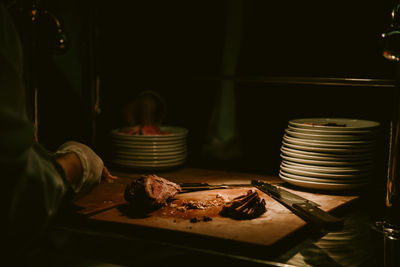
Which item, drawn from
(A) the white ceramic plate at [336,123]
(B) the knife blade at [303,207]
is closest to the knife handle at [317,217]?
(B) the knife blade at [303,207]

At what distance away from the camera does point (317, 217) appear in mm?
1390

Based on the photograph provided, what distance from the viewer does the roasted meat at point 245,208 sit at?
144cm

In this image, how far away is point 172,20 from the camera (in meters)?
2.29

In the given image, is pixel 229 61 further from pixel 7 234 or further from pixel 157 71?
pixel 7 234

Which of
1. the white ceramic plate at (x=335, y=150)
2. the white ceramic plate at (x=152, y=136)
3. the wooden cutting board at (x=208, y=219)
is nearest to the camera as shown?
the wooden cutting board at (x=208, y=219)

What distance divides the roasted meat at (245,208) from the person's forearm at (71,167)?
451 millimetres

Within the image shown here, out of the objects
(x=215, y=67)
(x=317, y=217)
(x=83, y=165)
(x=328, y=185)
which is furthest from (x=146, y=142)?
(x=317, y=217)

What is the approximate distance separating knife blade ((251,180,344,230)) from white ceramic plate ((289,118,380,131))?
253mm

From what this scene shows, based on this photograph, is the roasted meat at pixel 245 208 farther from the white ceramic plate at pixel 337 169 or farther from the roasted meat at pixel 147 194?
the white ceramic plate at pixel 337 169

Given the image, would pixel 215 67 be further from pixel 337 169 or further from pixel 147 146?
pixel 337 169

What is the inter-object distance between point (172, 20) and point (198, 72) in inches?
11.0

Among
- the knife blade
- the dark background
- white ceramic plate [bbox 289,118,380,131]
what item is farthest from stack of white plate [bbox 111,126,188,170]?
white ceramic plate [bbox 289,118,380,131]

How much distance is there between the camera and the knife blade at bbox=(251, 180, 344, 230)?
4.45 ft

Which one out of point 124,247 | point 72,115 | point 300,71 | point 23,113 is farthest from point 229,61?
point 23,113
